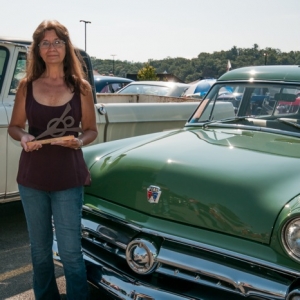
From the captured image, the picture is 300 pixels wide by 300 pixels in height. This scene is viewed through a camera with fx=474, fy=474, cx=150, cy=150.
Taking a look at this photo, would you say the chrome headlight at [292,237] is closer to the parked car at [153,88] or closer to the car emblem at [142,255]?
the car emblem at [142,255]

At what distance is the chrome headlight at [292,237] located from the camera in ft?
7.11

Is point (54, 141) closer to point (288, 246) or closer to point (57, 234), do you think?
point (57, 234)

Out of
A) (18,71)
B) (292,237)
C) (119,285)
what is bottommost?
(119,285)

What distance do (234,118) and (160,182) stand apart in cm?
125

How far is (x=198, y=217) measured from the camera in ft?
8.05

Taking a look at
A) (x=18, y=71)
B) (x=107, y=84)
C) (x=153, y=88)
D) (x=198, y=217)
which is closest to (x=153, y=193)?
(x=198, y=217)

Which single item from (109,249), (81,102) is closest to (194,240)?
(109,249)

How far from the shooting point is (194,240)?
238 centimetres

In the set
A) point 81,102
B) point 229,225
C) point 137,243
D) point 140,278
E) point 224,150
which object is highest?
point 81,102

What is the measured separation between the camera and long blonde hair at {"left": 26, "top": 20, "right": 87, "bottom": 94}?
2.56 metres

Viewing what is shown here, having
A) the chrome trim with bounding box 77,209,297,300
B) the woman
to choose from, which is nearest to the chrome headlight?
the chrome trim with bounding box 77,209,297,300

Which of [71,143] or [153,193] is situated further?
[153,193]

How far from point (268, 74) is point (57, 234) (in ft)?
6.81

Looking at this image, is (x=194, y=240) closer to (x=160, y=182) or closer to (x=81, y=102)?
(x=160, y=182)
